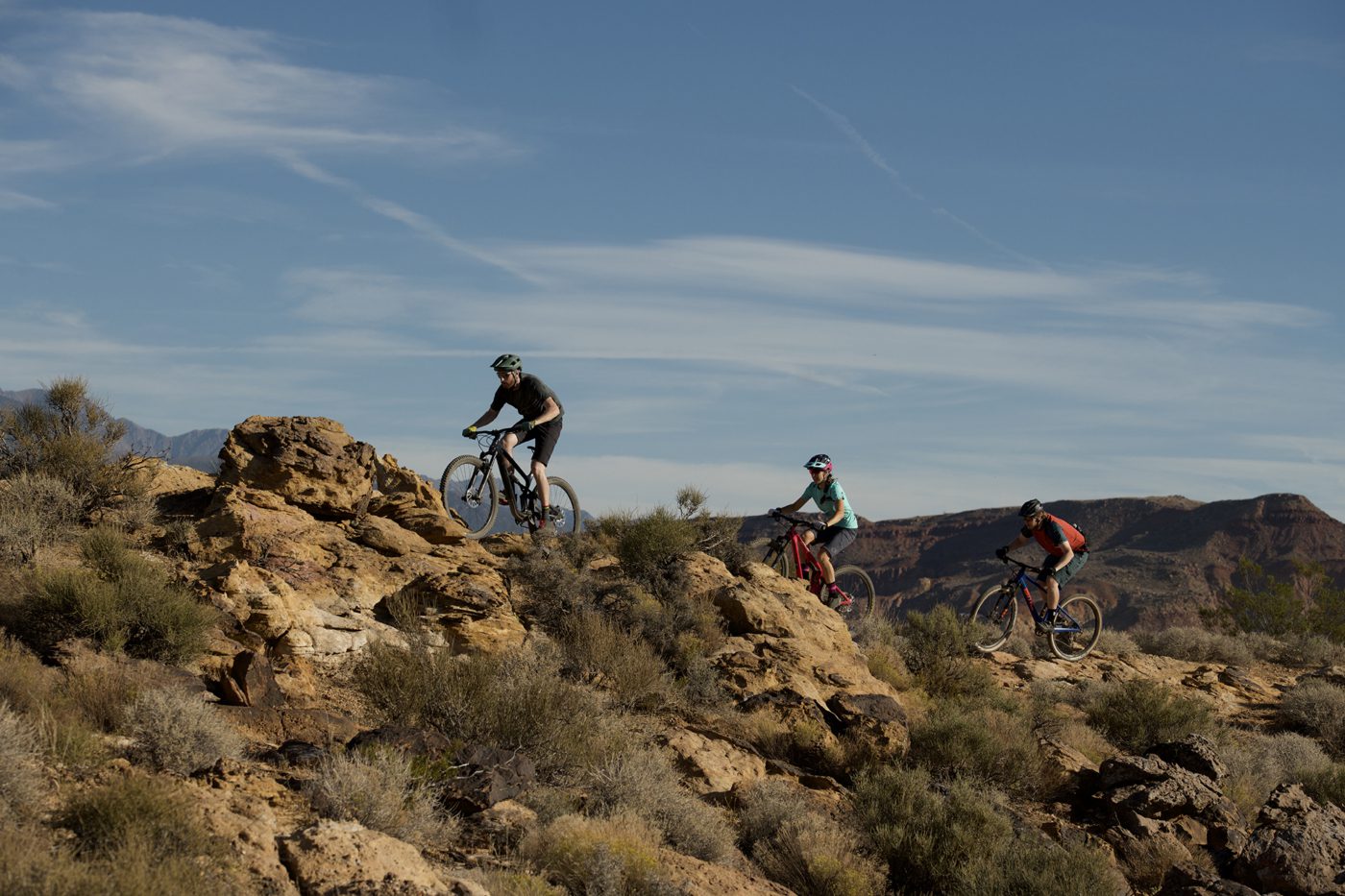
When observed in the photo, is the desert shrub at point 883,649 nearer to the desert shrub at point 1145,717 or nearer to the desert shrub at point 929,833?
the desert shrub at point 1145,717

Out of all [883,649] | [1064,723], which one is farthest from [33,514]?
[1064,723]

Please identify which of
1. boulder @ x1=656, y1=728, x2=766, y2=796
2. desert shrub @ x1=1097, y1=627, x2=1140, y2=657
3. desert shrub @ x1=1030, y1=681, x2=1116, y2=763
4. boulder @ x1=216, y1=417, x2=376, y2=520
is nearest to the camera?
boulder @ x1=656, y1=728, x2=766, y2=796

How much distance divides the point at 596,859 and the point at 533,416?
7.98 m

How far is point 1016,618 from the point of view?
17172 mm

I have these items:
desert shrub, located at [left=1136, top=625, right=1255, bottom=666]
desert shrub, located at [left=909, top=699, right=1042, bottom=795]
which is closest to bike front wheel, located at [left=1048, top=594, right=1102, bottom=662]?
desert shrub, located at [left=1136, top=625, right=1255, bottom=666]

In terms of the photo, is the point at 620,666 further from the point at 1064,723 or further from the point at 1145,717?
the point at 1145,717

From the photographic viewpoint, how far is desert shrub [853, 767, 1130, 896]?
8711 millimetres

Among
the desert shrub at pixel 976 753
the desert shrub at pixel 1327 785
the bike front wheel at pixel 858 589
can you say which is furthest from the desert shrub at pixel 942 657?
the desert shrub at pixel 1327 785

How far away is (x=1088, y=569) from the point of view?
3273 inches

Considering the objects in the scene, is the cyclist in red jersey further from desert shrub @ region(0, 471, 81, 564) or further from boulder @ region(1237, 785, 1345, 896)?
desert shrub @ region(0, 471, 81, 564)

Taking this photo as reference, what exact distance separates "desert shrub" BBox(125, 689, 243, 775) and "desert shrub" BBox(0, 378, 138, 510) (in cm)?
552

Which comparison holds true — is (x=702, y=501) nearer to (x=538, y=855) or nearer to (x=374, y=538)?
(x=374, y=538)

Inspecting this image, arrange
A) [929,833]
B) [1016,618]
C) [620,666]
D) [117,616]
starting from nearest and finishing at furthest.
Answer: [117,616] → [929,833] → [620,666] → [1016,618]

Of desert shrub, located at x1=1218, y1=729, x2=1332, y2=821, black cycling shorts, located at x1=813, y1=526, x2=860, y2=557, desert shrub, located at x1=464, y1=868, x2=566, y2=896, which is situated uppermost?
black cycling shorts, located at x1=813, y1=526, x2=860, y2=557
